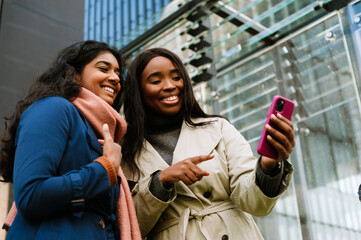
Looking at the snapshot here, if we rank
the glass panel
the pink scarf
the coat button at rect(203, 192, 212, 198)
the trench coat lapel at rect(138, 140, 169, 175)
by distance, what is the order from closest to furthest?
the pink scarf < the coat button at rect(203, 192, 212, 198) < the trench coat lapel at rect(138, 140, 169, 175) < the glass panel

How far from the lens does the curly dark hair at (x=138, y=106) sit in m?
2.98

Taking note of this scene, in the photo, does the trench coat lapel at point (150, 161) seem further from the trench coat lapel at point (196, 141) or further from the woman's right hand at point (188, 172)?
the woman's right hand at point (188, 172)

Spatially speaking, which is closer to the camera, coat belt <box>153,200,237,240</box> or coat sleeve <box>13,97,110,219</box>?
coat sleeve <box>13,97,110,219</box>

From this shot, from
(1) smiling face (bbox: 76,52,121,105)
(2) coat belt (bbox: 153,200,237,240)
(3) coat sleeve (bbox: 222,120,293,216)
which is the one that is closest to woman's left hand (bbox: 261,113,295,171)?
(3) coat sleeve (bbox: 222,120,293,216)

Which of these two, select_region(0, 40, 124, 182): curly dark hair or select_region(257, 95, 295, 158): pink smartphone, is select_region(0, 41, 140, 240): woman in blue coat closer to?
select_region(0, 40, 124, 182): curly dark hair

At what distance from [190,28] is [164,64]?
2.93m

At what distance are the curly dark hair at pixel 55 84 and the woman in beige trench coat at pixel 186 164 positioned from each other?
0.37 meters

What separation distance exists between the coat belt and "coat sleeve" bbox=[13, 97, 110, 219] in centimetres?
61

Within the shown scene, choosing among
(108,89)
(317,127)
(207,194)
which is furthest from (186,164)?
(317,127)

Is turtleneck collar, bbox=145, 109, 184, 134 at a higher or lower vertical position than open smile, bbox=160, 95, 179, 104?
lower

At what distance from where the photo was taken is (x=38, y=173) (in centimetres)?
198

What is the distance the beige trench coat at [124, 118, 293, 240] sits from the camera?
2.52 metres

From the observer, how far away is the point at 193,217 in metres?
2.61

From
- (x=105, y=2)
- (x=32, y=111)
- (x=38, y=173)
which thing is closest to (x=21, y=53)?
(x=32, y=111)
